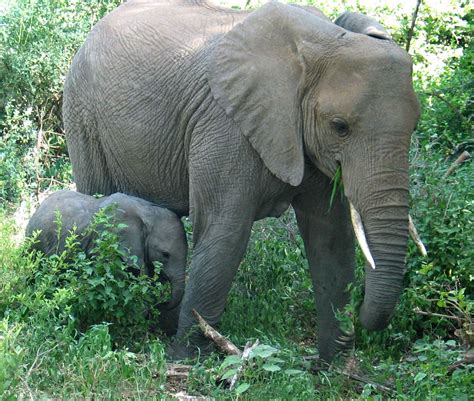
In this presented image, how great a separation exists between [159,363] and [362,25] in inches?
85.7

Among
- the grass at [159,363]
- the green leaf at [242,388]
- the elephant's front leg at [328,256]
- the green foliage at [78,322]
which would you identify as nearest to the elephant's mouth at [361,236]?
the grass at [159,363]

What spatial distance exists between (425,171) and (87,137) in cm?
227

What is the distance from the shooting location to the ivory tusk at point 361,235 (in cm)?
554

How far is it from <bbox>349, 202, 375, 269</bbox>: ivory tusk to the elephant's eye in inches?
15.5

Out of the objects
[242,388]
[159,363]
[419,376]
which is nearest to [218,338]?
[159,363]

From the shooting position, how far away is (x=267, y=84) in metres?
6.11

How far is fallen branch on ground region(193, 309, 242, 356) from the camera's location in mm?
6047

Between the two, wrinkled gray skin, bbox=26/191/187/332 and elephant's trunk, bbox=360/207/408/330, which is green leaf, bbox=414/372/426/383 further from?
wrinkled gray skin, bbox=26/191/187/332

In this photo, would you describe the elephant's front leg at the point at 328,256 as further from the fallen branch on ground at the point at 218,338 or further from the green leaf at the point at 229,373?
the green leaf at the point at 229,373

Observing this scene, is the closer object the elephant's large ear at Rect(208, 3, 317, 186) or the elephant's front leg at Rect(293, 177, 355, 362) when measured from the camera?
the elephant's large ear at Rect(208, 3, 317, 186)

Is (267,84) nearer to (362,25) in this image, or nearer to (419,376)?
(362,25)

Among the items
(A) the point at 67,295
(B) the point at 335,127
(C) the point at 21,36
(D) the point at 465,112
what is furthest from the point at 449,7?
(A) the point at 67,295

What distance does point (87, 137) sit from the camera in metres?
7.29

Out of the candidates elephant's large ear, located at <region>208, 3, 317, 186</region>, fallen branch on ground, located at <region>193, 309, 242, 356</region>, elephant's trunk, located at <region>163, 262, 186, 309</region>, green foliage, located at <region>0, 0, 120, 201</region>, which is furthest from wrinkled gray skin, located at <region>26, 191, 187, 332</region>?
green foliage, located at <region>0, 0, 120, 201</region>
